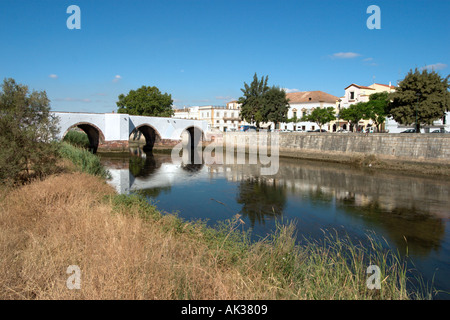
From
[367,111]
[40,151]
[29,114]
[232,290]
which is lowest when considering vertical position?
[232,290]

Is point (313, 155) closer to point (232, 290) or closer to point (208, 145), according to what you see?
point (208, 145)

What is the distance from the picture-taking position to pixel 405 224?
36.2 feet

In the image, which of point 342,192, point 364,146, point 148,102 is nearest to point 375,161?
point 364,146

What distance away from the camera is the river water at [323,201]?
378 inches

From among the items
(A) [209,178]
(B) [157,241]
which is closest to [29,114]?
(B) [157,241]

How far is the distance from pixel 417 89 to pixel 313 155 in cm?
1042

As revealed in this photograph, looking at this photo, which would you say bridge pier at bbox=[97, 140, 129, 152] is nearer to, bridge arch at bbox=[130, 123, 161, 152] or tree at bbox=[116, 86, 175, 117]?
bridge arch at bbox=[130, 123, 161, 152]

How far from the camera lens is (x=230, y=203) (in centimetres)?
1345

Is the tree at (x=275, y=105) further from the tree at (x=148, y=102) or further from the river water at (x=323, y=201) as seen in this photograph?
the river water at (x=323, y=201)

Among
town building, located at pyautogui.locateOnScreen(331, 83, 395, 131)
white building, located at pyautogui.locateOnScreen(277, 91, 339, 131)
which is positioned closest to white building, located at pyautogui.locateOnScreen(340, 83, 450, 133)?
town building, located at pyautogui.locateOnScreen(331, 83, 395, 131)

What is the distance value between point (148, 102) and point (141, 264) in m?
49.8

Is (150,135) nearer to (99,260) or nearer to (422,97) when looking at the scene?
(422,97)

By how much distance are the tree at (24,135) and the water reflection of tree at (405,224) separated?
11.5m
